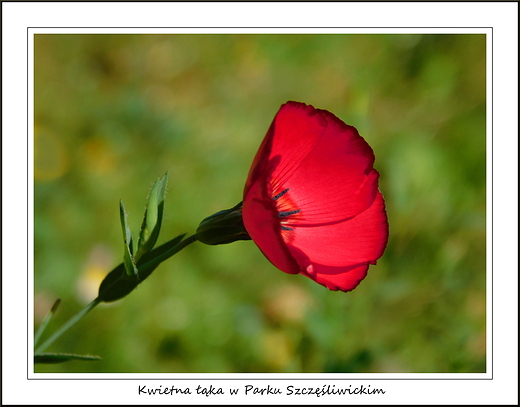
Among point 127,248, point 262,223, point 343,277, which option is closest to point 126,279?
point 127,248

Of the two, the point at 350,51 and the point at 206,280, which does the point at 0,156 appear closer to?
the point at 206,280

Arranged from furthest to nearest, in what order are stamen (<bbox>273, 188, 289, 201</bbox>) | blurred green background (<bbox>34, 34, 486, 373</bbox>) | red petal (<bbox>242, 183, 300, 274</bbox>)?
blurred green background (<bbox>34, 34, 486, 373</bbox>)
stamen (<bbox>273, 188, 289, 201</bbox>)
red petal (<bbox>242, 183, 300, 274</bbox>)

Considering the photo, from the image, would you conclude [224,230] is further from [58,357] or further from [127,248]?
[58,357]

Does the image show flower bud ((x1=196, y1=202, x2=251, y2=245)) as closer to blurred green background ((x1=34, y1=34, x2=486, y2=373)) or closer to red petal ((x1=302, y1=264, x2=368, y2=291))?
red petal ((x1=302, y1=264, x2=368, y2=291))

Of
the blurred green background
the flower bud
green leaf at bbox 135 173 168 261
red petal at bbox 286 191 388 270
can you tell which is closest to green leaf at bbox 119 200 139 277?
green leaf at bbox 135 173 168 261

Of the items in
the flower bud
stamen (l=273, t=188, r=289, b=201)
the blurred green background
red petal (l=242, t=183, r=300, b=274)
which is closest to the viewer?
red petal (l=242, t=183, r=300, b=274)
